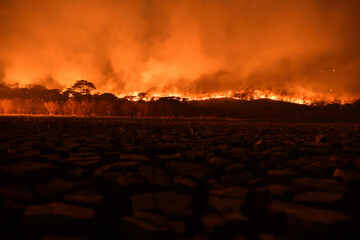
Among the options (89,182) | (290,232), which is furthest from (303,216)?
(89,182)

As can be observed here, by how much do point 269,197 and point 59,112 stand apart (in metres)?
24.9

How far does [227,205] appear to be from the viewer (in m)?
1.15

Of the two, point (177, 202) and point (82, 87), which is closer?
point (177, 202)

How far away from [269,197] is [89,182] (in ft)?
4.14

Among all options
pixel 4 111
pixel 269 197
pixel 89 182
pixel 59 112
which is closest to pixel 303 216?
pixel 269 197

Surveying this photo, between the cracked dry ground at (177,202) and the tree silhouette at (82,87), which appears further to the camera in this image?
the tree silhouette at (82,87)

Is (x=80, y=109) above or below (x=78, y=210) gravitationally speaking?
above

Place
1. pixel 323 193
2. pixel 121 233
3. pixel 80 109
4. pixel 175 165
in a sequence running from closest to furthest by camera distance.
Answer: pixel 121 233, pixel 323 193, pixel 175 165, pixel 80 109

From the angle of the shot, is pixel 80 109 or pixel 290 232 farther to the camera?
pixel 80 109

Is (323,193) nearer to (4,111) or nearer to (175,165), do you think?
(175,165)

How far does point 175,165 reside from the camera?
1.95 metres

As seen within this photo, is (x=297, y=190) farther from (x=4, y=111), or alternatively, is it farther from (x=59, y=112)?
(x=4, y=111)

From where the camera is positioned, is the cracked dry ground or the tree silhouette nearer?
the cracked dry ground

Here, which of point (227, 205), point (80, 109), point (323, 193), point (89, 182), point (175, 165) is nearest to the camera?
point (227, 205)
